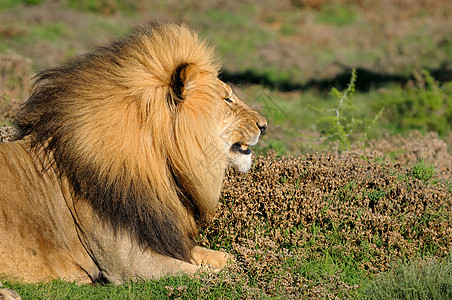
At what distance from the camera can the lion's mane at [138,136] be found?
11.2 ft

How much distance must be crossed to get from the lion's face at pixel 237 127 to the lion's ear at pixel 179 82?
37 centimetres

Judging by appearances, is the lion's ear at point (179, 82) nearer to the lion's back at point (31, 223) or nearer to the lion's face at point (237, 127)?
the lion's face at point (237, 127)

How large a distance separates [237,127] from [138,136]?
2.37ft

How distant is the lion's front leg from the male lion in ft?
0.16

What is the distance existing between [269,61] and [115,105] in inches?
442

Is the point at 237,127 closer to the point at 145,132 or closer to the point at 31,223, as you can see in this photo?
the point at 145,132

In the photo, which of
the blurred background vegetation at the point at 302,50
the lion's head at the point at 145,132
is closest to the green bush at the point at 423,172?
the blurred background vegetation at the point at 302,50

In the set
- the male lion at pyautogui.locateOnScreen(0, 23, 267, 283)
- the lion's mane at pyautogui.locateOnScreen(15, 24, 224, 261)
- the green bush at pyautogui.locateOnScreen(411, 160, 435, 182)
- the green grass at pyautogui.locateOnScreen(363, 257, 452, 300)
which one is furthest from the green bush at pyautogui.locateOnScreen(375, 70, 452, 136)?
the lion's mane at pyautogui.locateOnScreen(15, 24, 224, 261)

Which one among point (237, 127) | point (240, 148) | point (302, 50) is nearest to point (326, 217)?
point (240, 148)

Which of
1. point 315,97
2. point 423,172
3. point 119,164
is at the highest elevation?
point 119,164

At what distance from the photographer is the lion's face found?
3719 mm

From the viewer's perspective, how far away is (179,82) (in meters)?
3.41

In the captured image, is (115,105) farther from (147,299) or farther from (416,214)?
(416,214)

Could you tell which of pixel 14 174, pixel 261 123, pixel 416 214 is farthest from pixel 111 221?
pixel 416 214
